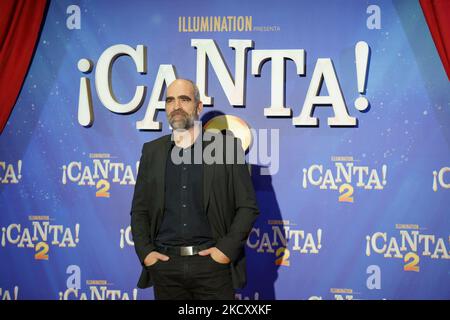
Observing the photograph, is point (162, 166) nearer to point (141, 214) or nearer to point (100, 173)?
point (141, 214)

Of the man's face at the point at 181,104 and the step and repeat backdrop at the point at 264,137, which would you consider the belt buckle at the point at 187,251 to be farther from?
the step and repeat backdrop at the point at 264,137

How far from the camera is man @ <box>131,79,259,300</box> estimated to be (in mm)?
2578

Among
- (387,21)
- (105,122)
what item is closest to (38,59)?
(105,122)

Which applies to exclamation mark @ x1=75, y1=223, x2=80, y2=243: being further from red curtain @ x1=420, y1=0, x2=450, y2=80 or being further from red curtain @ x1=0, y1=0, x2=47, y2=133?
red curtain @ x1=420, y1=0, x2=450, y2=80

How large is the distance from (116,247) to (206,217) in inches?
50.8

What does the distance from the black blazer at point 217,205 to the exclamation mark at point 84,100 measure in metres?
1.08

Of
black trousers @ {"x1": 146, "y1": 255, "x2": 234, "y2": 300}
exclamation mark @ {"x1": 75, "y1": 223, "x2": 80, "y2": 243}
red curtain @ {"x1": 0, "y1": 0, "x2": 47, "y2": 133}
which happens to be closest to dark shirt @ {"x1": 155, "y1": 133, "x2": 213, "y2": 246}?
black trousers @ {"x1": 146, "y1": 255, "x2": 234, "y2": 300}

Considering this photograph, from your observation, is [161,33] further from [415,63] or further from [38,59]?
[415,63]

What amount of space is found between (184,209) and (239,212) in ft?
1.04

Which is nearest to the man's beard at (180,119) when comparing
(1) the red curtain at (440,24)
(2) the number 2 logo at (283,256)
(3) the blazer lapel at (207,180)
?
(3) the blazer lapel at (207,180)

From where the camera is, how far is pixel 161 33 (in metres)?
3.60

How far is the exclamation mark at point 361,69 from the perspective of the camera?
3412mm

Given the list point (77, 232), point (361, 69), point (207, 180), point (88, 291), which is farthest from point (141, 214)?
point (361, 69)
